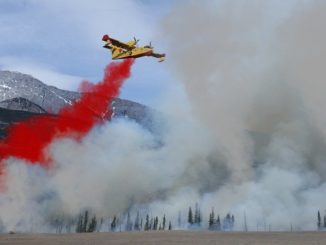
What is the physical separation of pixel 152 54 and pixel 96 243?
7049 centimetres

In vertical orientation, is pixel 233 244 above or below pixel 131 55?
below

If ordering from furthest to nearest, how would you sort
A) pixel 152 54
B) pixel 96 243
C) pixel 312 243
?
pixel 152 54 < pixel 96 243 < pixel 312 243

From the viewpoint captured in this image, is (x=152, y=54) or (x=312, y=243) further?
(x=152, y=54)

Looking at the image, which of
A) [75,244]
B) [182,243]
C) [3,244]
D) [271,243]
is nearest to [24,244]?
[3,244]

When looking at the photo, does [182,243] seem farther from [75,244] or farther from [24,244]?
[24,244]

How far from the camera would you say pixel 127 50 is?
172 meters

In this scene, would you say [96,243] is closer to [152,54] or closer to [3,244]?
[3,244]

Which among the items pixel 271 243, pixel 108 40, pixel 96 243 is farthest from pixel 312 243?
pixel 108 40

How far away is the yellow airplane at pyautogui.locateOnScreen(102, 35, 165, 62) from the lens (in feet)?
556

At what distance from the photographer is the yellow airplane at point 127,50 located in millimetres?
169500

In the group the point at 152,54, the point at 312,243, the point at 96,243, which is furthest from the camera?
the point at 152,54

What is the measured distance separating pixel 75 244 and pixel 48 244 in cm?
755

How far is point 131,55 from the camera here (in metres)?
170

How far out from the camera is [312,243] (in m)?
118
